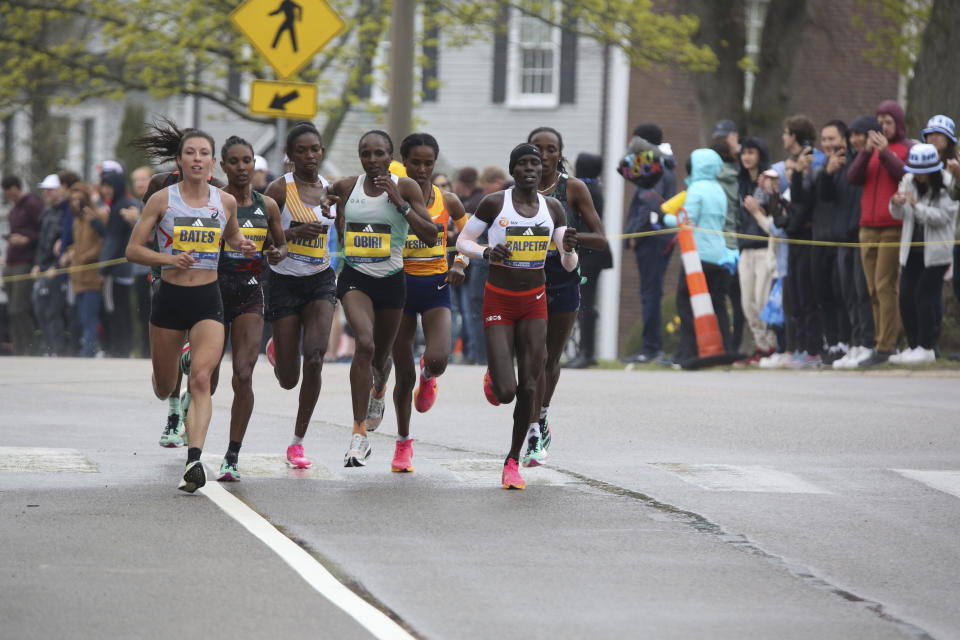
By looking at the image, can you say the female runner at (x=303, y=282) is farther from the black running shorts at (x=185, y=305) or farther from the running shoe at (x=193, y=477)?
the running shoe at (x=193, y=477)

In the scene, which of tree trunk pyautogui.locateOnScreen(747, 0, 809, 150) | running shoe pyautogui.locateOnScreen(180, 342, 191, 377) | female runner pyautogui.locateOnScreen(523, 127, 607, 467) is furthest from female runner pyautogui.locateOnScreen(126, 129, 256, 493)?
tree trunk pyautogui.locateOnScreen(747, 0, 809, 150)

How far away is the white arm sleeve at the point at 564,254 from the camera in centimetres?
1073

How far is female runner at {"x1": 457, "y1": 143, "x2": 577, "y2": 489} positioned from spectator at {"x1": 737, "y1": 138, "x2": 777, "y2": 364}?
28.9 ft

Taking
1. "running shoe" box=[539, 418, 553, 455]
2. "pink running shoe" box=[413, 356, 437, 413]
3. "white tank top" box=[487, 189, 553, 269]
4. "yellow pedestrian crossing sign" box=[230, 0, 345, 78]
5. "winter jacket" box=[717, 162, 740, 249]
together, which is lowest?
"running shoe" box=[539, 418, 553, 455]

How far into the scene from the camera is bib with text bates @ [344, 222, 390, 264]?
10984mm

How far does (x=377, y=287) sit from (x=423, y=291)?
37 centimetres

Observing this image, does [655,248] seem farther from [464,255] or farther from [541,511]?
[541,511]

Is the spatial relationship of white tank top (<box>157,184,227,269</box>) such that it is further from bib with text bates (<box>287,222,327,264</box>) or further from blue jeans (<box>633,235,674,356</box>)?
blue jeans (<box>633,235,674,356</box>)

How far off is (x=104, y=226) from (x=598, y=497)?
1414 centimetres

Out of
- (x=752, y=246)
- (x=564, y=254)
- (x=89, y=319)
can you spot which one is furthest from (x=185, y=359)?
(x=89, y=319)

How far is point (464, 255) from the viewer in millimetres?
10844

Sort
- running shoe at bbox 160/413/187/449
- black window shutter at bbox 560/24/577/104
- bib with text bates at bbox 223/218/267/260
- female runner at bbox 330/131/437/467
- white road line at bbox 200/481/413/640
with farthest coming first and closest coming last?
black window shutter at bbox 560/24/577/104 → running shoe at bbox 160/413/187/449 → female runner at bbox 330/131/437/467 → bib with text bates at bbox 223/218/267/260 → white road line at bbox 200/481/413/640

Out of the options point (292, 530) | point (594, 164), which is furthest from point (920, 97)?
point (292, 530)

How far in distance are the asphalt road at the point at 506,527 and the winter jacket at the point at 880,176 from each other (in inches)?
118
